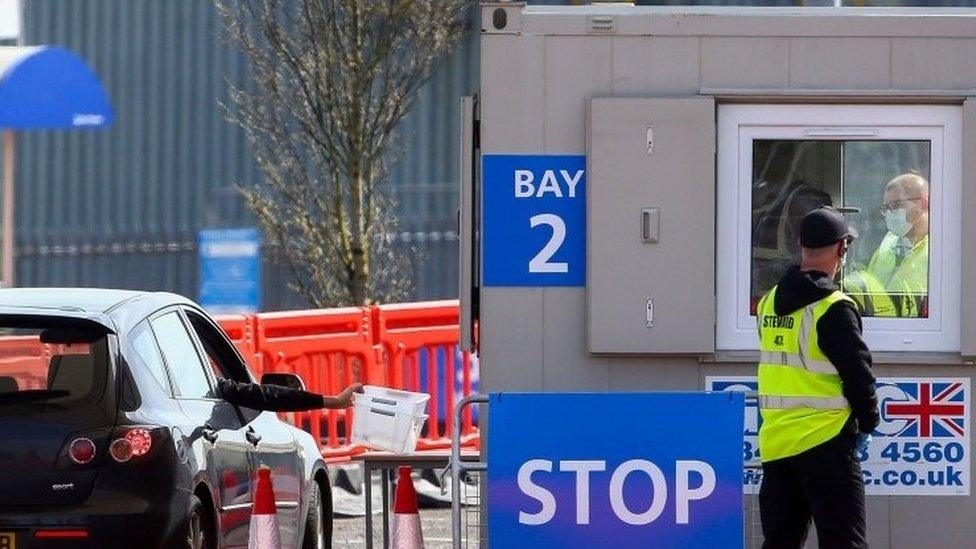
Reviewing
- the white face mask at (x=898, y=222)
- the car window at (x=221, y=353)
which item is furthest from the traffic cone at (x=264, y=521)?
the white face mask at (x=898, y=222)

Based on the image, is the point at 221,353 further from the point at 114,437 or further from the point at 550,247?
the point at 114,437

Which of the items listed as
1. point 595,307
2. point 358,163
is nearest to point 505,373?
point 595,307

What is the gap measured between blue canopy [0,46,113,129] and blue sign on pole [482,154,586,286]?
6.83 metres

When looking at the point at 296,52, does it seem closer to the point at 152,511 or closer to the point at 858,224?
the point at 858,224

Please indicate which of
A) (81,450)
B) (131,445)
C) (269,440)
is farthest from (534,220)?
(81,450)

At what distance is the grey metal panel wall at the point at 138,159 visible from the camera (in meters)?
24.7

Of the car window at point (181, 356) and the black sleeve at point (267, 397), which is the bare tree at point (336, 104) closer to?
the black sleeve at point (267, 397)

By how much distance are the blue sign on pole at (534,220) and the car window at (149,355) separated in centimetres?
150

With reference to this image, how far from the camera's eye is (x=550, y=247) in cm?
904

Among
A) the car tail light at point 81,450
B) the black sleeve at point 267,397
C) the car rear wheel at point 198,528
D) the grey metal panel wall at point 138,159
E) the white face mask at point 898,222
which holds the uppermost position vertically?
the grey metal panel wall at point 138,159

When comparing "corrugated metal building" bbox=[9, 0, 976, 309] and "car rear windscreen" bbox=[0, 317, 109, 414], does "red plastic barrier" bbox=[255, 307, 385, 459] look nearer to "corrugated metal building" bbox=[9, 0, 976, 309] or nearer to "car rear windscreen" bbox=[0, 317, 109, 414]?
"car rear windscreen" bbox=[0, 317, 109, 414]

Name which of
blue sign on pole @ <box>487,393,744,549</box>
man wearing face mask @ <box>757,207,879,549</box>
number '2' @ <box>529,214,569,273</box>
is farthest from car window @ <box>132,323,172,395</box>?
man wearing face mask @ <box>757,207,879,549</box>

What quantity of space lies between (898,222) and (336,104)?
972 cm

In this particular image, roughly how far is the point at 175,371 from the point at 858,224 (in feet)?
9.86
